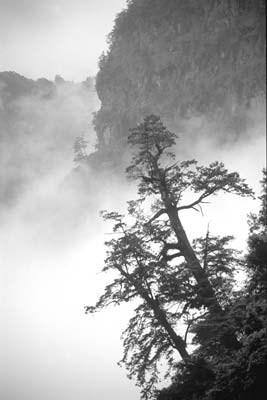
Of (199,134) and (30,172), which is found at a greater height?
(30,172)

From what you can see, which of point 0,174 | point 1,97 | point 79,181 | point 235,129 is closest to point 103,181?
point 79,181

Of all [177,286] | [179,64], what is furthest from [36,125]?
[177,286]

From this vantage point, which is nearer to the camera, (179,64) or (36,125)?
(179,64)

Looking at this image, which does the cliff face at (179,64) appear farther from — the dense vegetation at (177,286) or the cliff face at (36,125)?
the cliff face at (36,125)

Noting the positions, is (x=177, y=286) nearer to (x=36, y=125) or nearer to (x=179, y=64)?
(x=179, y=64)

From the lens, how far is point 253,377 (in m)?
6.68

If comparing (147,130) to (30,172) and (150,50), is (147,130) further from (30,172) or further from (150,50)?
(30,172)

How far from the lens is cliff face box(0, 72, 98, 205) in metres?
160

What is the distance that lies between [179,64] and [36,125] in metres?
125

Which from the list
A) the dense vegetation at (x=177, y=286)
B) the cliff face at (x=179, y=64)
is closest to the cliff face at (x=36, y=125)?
the cliff face at (x=179, y=64)

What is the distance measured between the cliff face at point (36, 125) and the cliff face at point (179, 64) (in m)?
82.5

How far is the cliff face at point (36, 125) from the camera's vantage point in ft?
526

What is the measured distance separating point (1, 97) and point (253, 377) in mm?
193731

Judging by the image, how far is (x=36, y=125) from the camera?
18062 centimetres
